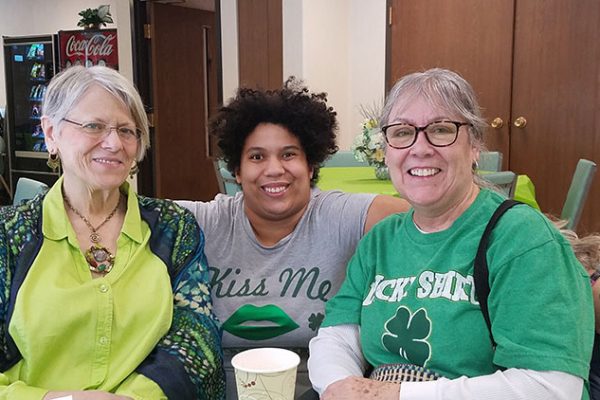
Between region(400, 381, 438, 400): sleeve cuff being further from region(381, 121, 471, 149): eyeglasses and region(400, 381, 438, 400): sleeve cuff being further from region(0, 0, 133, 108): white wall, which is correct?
region(0, 0, 133, 108): white wall

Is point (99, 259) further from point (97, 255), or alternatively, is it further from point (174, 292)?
point (174, 292)

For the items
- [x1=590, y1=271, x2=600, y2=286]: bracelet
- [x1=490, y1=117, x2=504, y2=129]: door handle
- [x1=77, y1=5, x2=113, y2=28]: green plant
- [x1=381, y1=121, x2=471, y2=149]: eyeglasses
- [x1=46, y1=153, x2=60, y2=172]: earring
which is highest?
[x1=77, y1=5, x2=113, y2=28]: green plant

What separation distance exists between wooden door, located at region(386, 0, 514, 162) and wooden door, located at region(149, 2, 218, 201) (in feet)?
7.71

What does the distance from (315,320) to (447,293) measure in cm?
53

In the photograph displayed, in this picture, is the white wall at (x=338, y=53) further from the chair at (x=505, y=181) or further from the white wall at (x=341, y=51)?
the chair at (x=505, y=181)

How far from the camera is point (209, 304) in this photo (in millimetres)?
1581

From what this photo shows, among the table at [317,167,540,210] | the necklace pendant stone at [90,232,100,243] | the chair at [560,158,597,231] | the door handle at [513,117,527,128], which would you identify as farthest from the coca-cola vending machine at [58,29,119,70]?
the necklace pendant stone at [90,232,100,243]

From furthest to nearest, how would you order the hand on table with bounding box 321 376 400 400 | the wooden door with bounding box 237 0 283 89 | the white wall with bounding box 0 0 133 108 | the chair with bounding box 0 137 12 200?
the white wall with bounding box 0 0 133 108, the chair with bounding box 0 137 12 200, the wooden door with bounding box 237 0 283 89, the hand on table with bounding box 321 376 400 400

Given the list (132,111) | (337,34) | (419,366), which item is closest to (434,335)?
(419,366)

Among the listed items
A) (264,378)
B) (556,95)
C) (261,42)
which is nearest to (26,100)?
(261,42)

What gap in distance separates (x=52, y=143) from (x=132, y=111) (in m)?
0.21

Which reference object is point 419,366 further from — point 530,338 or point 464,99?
point 464,99

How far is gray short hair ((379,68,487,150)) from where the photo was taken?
127 cm

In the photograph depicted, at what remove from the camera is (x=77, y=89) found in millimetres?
1490
